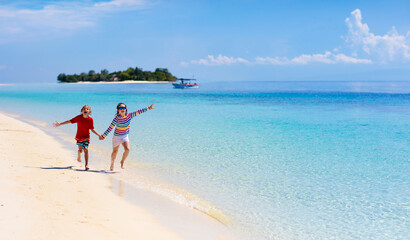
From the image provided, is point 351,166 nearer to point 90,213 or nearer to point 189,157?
point 189,157

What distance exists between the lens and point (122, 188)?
303 inches

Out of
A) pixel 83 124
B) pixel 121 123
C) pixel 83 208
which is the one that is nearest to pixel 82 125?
pixel 83 124

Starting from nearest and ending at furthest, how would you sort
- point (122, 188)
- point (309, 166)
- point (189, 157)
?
1. point (122, 188)
2. point (309, 166)
3. point (189, 157)

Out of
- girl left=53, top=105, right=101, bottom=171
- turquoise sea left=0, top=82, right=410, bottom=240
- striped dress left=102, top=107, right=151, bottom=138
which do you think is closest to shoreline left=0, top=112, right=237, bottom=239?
turquoise sea left=0, top=82, right=410, bottom=240

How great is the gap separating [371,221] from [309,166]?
13.6ft

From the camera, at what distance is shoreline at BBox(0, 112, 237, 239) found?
4910 millimetres

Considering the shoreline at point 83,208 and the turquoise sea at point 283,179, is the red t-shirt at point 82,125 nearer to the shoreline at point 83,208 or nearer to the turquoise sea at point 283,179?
the shoreline at point 83,208

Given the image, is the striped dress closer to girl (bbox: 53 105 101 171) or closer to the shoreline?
girl (bbox: 53 105 101 171)

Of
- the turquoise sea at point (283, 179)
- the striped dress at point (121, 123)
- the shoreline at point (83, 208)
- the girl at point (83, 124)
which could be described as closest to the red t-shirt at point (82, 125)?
the girl at point (83, 124)

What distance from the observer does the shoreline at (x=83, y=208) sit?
4.91 meters

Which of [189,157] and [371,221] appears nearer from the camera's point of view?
[371,221]

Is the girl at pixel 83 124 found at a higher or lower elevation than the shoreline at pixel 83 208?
higher

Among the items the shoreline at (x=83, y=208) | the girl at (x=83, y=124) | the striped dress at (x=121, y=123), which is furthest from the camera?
the striped dress at (x=121, y=123)

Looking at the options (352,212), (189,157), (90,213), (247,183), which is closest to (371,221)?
(352,212)
